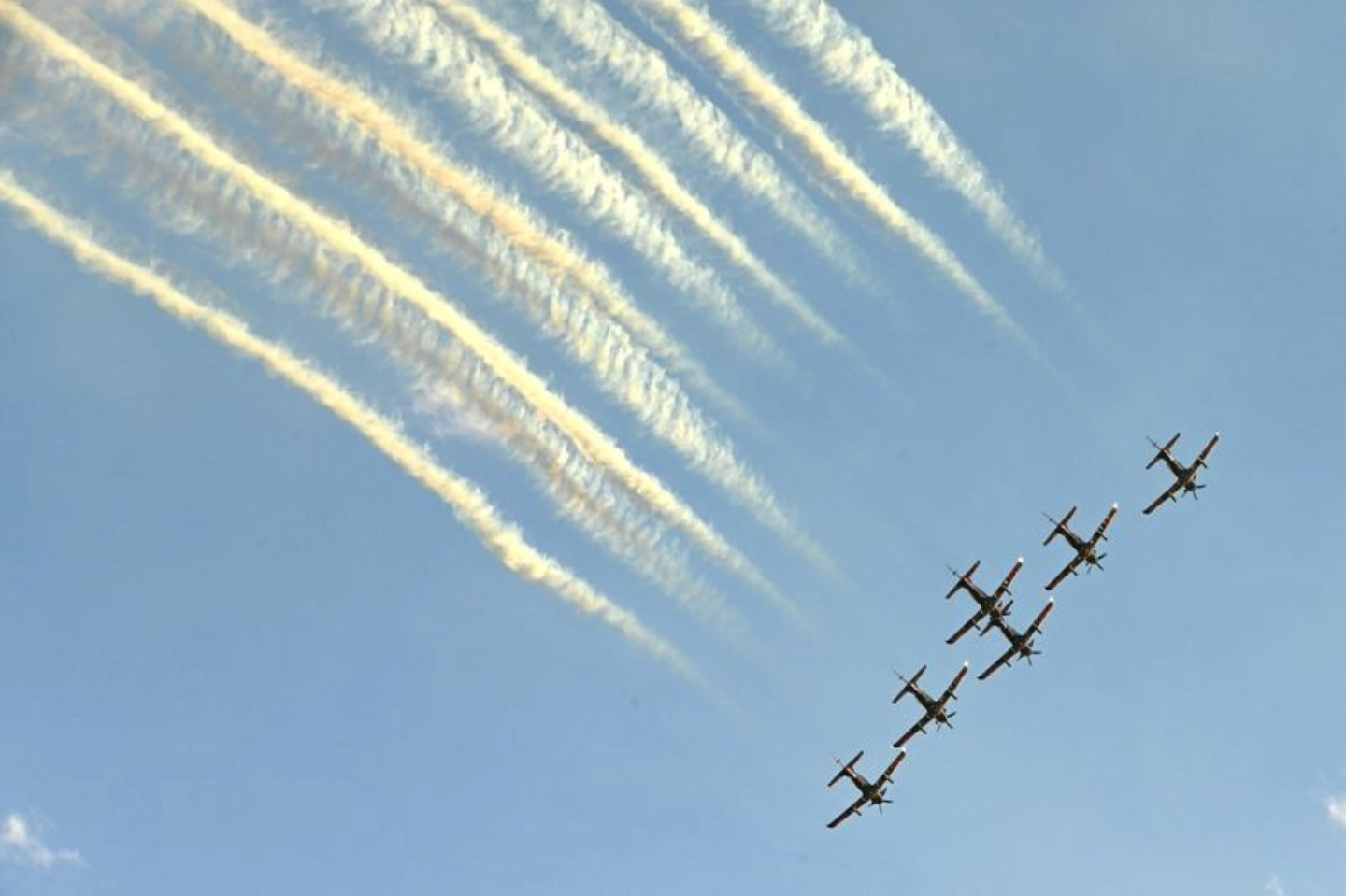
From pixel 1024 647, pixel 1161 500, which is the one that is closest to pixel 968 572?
pixel 1024 647

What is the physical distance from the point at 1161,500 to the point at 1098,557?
475 centimetres

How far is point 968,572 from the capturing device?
8381 centimetres

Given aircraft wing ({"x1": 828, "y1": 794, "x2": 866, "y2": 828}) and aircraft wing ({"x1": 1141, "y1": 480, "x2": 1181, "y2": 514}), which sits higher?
aircraft wing ({"x1": 1141, "y1": 480, "x2": 1181, "y2": 514})

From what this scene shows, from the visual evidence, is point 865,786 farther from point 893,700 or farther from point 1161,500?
point 1161,500

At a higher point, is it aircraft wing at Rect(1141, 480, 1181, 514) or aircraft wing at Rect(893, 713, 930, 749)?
aircraft wing at Rect(1141, 480, 1181, 514)

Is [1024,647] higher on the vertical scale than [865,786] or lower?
higher

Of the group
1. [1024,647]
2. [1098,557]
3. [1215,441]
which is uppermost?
[1215,441]

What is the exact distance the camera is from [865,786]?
86.9 metres

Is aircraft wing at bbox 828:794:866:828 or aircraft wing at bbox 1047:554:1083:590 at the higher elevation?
aircraft wing at bbox 1047:554:1083:590

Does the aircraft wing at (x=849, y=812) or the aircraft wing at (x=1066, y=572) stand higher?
the aircraft wing at (x=1066, y=572)

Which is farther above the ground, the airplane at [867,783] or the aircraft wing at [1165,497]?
the aircraft wing at [1165,497]

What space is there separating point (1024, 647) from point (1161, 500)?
10.4 metres

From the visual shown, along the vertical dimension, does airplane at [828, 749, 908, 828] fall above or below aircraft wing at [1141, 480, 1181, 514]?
below

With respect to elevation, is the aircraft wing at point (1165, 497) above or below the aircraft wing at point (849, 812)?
above
